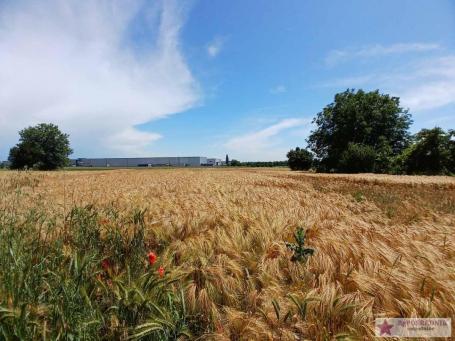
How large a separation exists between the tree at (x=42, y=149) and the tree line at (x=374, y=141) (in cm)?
7421

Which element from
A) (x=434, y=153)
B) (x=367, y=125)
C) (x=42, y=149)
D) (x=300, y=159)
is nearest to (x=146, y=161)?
(x=42, y=149)

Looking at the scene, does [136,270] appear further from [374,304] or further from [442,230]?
[442,230]

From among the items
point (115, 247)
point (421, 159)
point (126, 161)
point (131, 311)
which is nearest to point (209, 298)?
point (131, 311)

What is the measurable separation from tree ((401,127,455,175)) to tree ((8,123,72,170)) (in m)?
93.7

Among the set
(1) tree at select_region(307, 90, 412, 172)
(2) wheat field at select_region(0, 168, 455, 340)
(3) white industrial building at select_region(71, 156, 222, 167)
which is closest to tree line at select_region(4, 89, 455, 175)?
(1) tree at select_region(307, 90, 412, 172)

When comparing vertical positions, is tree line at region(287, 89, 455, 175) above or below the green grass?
above

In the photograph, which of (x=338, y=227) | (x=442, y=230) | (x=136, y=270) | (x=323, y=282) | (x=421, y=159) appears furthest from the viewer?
(x=421, y=159)

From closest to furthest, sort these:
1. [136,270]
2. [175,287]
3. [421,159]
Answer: [175,287] → [136,270] → [421,159]

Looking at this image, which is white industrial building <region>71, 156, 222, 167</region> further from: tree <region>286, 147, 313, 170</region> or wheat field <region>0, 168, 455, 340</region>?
wheat field <region>0, 168, 455, 340</region>

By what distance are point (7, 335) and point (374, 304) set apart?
2.98 metres

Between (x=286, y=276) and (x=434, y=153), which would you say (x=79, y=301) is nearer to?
(x=286, y=276)

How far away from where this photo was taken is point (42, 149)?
86.2 m

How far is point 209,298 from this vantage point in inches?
121

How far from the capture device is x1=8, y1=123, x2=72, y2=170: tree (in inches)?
3319
